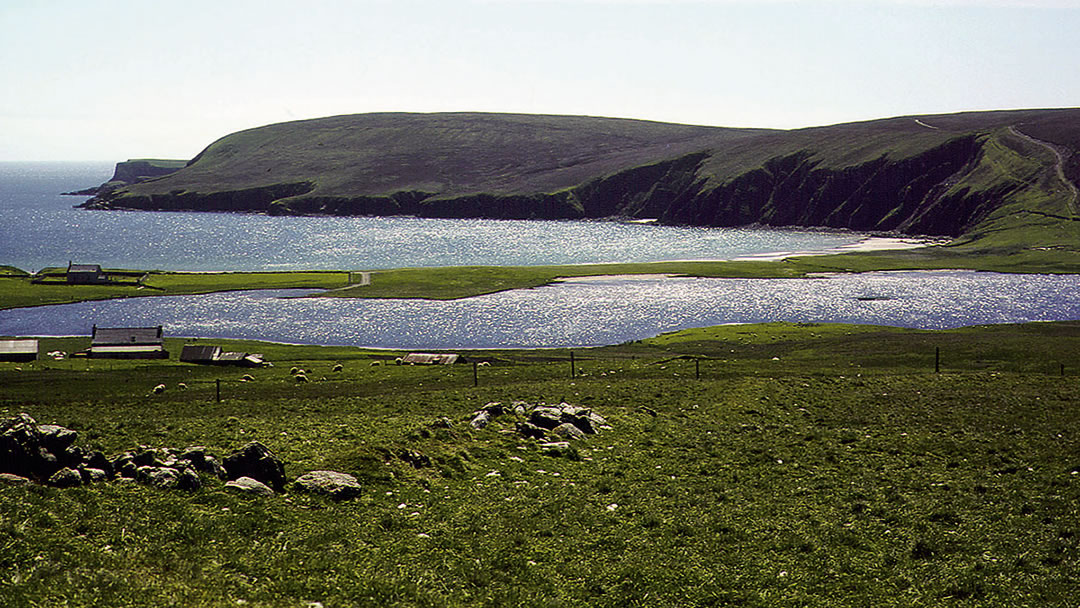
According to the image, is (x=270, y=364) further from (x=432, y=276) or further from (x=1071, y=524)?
(x=432, y=276)

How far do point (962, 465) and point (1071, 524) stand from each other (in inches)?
319

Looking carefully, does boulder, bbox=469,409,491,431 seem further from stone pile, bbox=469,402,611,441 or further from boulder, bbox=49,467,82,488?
boulder, bbox=49,467,82,488

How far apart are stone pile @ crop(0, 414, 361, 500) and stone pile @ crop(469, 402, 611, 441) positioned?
10.4 m

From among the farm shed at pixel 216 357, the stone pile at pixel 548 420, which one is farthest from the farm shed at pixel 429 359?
A: the stone pile at pixel 548 420

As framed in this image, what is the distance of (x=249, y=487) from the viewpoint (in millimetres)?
23328

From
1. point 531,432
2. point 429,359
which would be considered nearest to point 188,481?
point 531,432

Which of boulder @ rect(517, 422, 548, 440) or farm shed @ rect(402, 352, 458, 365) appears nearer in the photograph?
boulder @ rect(517, 422, 548, 440)

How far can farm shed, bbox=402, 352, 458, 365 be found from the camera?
274 feet

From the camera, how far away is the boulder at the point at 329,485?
952 inches

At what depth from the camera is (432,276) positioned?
6988 inches

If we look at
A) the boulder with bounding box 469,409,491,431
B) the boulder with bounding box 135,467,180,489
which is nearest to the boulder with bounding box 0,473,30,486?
the boulder with bounding box 135,467,180,489

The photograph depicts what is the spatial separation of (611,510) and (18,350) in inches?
3215

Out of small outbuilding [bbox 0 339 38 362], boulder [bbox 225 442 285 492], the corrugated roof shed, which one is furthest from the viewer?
the corrugated roof shed

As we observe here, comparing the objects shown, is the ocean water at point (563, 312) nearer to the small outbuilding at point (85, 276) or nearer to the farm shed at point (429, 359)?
the small outbuilding at point (85, 276)
